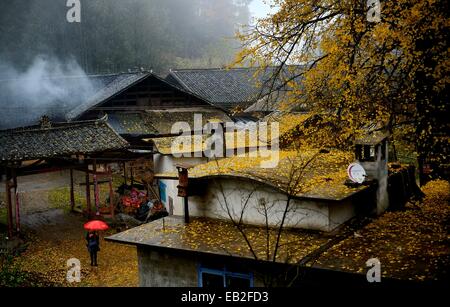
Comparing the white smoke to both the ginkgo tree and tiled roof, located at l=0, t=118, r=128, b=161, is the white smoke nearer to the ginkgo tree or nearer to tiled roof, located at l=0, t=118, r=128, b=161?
tiled roof, located at l=0, t=118, r=128, b=161

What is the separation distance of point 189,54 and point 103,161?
5081cm

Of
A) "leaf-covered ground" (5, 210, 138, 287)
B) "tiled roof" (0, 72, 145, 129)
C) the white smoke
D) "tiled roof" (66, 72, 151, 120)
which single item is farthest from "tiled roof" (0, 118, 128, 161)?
the white smoke

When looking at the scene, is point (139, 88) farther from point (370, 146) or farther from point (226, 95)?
point (370, 146)

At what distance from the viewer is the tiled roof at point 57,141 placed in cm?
2211

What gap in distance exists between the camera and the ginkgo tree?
13842 mm

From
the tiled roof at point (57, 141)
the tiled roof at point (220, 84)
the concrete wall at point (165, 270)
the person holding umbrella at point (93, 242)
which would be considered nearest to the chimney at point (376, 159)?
the concrete wall at point (165, 270)

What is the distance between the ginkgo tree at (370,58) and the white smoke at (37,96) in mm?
25646

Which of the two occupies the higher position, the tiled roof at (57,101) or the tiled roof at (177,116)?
the tiled roof at (57,101)

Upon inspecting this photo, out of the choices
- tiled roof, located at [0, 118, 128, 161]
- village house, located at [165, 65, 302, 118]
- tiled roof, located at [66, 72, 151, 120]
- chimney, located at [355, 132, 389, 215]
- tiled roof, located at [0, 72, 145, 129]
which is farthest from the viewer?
village house, located at [165, 65, 302, 118]

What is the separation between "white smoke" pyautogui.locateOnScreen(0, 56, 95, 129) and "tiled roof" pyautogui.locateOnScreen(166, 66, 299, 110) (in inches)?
390

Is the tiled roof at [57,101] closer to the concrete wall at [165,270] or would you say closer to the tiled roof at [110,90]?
the tiled roof at [110,90]

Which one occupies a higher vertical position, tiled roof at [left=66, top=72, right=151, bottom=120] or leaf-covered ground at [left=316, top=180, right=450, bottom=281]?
tiled roof at [left=66, top=72, right=151, bottom=120]

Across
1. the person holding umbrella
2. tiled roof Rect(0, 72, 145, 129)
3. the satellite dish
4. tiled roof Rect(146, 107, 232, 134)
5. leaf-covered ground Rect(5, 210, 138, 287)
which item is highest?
tiled roof Rect(0, 72, 145, 129)
